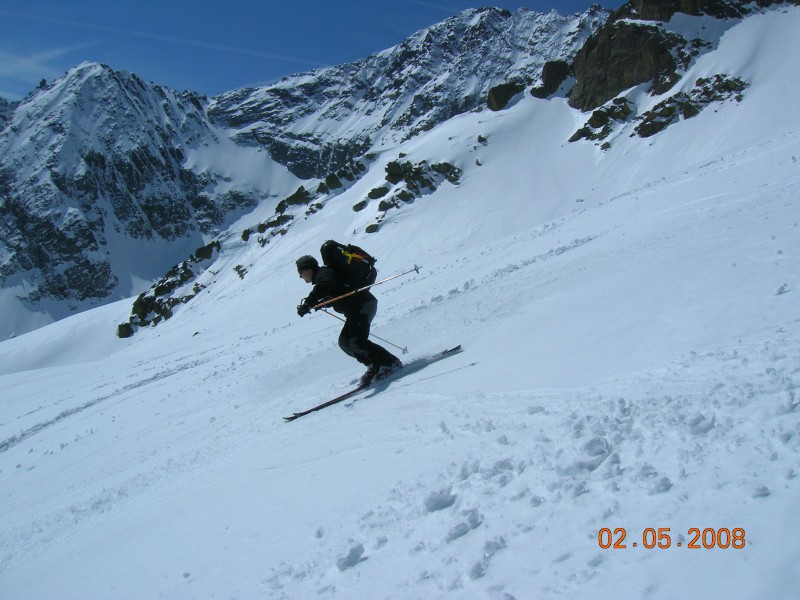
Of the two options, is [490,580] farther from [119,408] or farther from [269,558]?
[119,408]

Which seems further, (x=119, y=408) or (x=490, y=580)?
(x=119, y=408)

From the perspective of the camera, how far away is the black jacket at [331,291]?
762cm

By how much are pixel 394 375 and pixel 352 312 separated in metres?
1.14

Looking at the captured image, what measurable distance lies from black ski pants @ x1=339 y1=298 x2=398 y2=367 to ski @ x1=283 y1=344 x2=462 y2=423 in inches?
10.2

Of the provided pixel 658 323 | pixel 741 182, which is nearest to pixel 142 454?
pixel 658 323

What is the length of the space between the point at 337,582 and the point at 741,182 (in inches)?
505

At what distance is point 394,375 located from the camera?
7.58 meters

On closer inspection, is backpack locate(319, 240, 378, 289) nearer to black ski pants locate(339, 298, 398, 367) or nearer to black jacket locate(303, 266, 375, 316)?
black jacket locate(303, 266, 375, 316)

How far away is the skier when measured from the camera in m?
7.63

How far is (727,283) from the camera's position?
5.83m

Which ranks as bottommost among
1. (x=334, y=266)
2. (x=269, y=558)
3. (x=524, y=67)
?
(x=269, y=558)
